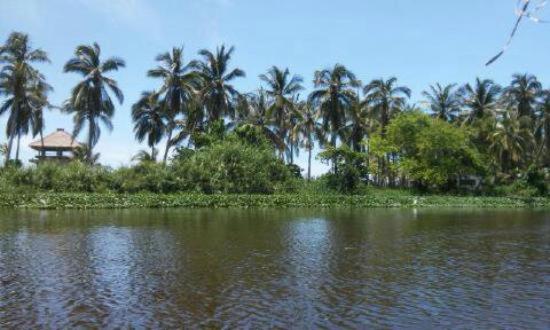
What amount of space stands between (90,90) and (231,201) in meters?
19.2

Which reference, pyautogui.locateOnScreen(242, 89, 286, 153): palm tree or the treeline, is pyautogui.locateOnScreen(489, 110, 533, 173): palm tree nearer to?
the treeline

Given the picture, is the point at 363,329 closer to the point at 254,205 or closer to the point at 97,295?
the point at 97,295

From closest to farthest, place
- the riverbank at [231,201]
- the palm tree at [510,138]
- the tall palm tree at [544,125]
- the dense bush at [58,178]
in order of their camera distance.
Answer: the riverbank at [231,201] → the dense bush at [58,178] → the palm tree at [510,138] → the tall palm tree at [544,125]

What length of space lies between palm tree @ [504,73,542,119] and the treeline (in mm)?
133

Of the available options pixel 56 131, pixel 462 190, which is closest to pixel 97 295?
pixel 462 190

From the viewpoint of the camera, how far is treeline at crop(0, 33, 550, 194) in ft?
172

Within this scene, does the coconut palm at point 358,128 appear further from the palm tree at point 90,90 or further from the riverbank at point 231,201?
the palm tree at point 90,90

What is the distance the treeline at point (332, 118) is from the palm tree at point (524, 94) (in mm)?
133

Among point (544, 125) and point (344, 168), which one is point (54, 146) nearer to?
point (344, 168)

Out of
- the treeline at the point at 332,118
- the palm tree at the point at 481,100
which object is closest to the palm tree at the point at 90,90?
the treeline at the point at 332,118

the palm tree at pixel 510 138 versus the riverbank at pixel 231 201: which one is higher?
the palm tree at pixel 510 138

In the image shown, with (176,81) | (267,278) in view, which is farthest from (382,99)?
(267,278)

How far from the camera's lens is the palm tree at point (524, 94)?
70.4m

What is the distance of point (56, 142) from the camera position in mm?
67938
